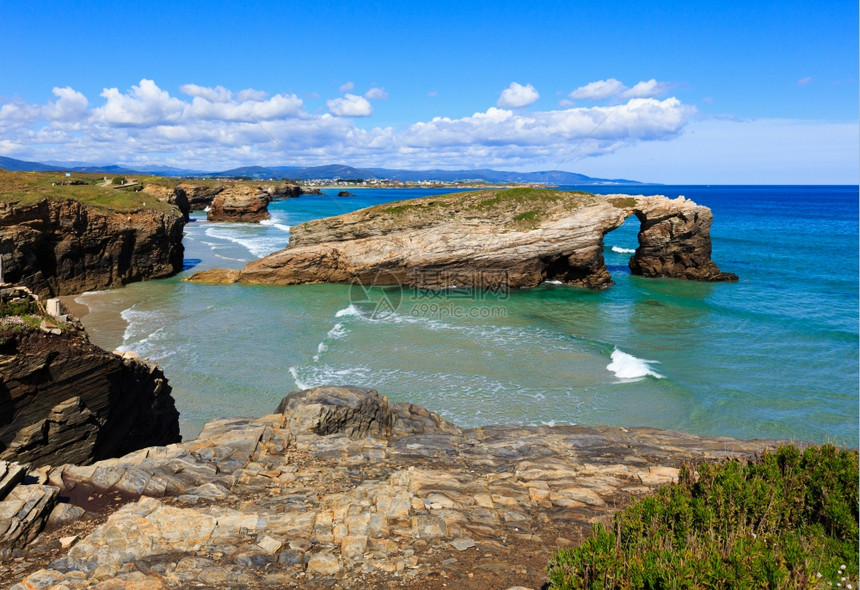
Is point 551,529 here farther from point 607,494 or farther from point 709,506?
point 709,506

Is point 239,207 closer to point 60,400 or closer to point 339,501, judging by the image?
point 60,400

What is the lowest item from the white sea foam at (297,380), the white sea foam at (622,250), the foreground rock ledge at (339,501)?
the white sea foam at (297,380)

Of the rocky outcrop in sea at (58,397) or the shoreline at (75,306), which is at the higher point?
the rocky outcrop in sea at (58,397)

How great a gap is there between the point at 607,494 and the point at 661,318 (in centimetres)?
2324

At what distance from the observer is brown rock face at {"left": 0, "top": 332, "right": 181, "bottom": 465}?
9.95 meters

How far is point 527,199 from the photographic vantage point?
3981 centimetres

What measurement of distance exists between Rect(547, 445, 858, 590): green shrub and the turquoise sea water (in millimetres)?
8440

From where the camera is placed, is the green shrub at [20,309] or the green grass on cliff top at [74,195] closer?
the green shrub at [20,309]

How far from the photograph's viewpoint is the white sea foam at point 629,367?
68.4ft

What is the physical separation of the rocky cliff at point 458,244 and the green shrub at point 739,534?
1169 inches

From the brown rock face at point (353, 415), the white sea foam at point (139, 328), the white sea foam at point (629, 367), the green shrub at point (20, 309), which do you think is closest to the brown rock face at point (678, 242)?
the white sea foam at point (629, 367)

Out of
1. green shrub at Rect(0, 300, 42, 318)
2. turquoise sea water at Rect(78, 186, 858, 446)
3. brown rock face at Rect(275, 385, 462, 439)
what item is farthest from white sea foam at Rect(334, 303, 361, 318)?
green shrub at Rect(0, 300, 42, 318)

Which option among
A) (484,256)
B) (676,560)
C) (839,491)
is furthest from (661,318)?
(676,560)

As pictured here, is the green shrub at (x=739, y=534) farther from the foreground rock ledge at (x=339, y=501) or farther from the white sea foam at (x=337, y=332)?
the white sea foam at (x=337, y=332)
